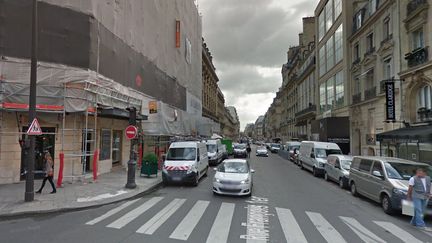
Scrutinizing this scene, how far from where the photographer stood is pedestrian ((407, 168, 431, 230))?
316 inches

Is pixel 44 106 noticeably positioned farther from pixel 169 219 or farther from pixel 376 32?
pixel 376 32

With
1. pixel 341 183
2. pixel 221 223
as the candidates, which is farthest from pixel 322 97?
pixel 221 223

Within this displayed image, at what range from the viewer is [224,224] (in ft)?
24.6

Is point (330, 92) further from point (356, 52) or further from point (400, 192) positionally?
point (400, 192)

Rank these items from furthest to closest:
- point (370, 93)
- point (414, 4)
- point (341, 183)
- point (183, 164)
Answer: point (370, 93)
point (414, 4)
point (341, 183)
point (183, 164)

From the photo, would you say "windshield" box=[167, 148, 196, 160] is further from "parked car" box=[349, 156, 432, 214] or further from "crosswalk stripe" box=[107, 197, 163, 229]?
"parked car" box=[349, 156, 432, 214]

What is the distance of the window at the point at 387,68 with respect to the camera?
21609 mm

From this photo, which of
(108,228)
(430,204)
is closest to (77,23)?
(108,228)

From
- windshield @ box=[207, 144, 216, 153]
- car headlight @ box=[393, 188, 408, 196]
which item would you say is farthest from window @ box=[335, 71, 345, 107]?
car headlight @ box=[393, 188, 408, 196]

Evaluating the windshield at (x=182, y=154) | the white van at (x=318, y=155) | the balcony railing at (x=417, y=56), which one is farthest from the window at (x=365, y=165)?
the balcony railing at (x=417, y=56)

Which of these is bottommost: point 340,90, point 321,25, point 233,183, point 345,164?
point 233,183

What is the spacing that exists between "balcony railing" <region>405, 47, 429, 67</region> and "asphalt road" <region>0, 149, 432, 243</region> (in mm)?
10798

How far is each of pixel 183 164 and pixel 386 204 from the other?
27.6ft

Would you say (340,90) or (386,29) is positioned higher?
(386,29)
